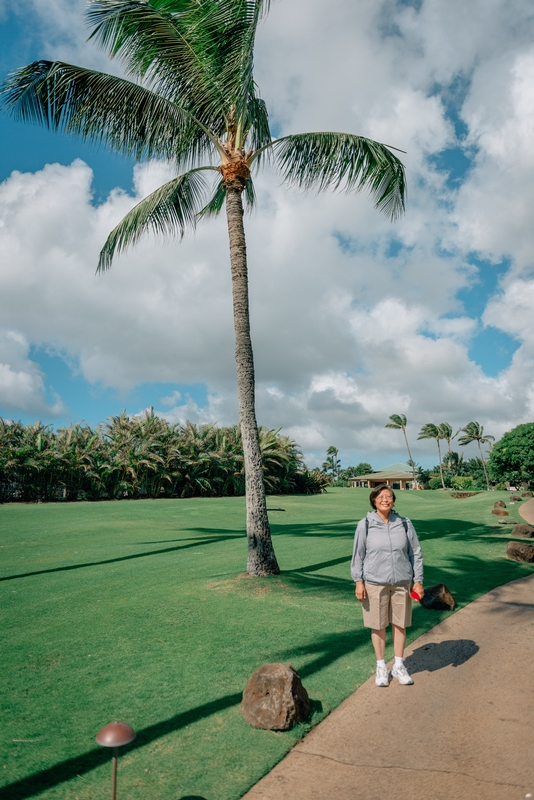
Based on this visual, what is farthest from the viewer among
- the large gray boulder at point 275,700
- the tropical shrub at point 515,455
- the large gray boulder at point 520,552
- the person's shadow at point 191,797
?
the tropical shrub at point 515,455

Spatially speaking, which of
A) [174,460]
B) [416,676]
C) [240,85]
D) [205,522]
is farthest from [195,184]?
[174,460]

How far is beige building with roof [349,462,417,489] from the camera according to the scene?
232 ft

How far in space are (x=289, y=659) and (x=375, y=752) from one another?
1794mm

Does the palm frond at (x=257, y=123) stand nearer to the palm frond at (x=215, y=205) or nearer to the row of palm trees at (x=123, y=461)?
the palm frond at (x=215, y=205)

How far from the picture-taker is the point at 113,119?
1056 cm

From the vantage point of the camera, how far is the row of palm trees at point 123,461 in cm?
2895

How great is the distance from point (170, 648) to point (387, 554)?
268 centimetres

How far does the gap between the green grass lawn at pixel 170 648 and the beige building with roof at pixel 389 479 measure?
9.72m

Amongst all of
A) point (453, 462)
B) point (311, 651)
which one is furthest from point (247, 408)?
point (453, 462)

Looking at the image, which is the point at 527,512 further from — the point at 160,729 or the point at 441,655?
the point at 160,729

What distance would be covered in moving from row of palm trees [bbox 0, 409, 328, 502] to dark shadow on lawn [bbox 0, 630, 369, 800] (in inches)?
999

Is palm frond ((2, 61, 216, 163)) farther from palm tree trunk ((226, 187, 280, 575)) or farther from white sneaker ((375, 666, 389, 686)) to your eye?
white sneaker ((375, 666, 389, 686))

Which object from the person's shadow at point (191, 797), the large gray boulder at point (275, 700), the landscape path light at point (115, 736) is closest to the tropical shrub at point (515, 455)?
the large gray boulder at point (275, 700)

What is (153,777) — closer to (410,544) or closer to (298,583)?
(410,544)
